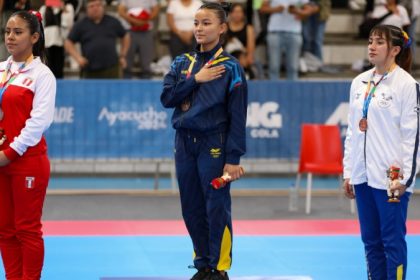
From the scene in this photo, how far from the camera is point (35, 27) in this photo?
6617 millimetres

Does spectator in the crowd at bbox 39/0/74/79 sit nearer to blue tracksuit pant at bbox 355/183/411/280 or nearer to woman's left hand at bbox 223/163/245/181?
woman's left hand at bbox 223/163/245/181

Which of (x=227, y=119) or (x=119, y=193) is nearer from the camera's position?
(x=227, y=119)

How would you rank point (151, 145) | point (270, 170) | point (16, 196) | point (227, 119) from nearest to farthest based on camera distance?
point (16, 196) → point (227, 119) → point (151, 145) → point (270, 170)

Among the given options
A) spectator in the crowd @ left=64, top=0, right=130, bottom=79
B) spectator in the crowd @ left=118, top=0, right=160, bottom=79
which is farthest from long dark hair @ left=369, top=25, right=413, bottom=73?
spectator in the crowd @ left=118, top=0, right=160, bottom=79

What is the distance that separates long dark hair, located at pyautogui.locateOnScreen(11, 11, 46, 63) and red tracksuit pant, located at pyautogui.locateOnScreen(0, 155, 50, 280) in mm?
743

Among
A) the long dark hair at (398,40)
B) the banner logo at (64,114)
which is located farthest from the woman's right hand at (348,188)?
the banner logo at (64,114)

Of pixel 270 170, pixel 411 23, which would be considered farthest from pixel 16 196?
pixel 411 23

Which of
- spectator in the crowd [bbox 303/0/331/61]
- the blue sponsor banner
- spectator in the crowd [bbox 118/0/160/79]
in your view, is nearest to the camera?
the blue sponsor banner

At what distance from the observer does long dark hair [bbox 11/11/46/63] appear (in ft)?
21.6

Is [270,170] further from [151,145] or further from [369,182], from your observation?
[369,182]

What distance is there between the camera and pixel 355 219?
1105 centimetres

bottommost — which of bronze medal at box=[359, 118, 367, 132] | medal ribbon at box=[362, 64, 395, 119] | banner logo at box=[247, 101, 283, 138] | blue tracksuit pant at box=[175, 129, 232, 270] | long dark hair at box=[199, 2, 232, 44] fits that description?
banner logo at box=[247, 101, 283, 138]

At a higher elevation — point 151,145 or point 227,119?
point 227,119

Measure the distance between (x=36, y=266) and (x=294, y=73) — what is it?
30.2ft
